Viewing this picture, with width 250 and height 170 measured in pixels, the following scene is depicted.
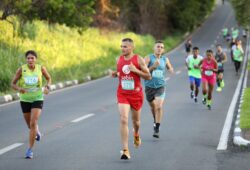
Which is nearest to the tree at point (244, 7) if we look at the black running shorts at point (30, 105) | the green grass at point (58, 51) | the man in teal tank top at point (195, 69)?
the man in teal tank top at point (195, 69)

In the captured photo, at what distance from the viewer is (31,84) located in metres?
10.3

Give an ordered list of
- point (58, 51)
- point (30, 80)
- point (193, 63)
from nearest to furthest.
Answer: point (30, 80) → point (193, 63) → point (58, 51)

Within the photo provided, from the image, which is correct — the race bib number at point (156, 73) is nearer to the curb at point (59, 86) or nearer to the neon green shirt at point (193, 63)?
the neon green shirt at point (193, 63)

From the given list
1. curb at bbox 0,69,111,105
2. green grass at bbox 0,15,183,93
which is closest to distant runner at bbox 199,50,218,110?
curb at bbox 0,69,111,105

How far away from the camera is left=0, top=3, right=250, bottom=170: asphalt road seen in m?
9.22

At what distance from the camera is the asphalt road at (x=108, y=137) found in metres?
9.22

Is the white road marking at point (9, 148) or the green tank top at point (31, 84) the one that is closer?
the green tank top at point (31, 84)

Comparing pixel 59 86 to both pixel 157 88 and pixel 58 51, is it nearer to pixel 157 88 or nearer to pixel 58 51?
pixel 58 51

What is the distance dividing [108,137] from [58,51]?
21619mm

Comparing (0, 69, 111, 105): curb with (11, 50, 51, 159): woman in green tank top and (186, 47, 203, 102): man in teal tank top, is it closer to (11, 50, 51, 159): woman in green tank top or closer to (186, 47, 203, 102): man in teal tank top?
(186, 47, 203, 102): man in teal tank top

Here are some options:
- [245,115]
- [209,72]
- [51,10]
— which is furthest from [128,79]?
[51,10]

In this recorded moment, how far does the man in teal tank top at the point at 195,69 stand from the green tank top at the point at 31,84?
9852 millimetres

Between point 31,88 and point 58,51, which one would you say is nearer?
point 31,88

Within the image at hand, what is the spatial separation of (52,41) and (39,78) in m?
24.4
